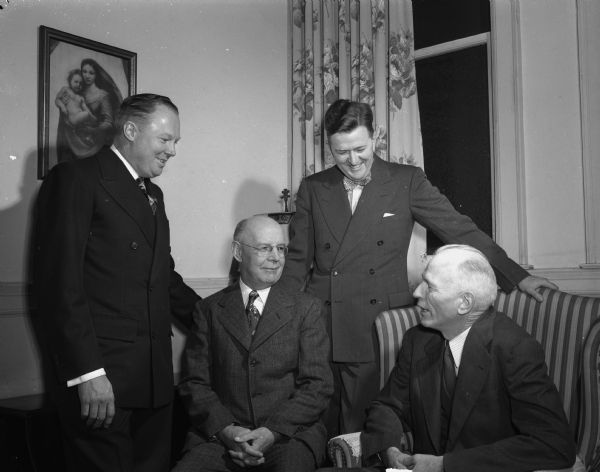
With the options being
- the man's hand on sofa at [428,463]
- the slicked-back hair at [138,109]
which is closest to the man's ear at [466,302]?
the man's hand on sofa at [428,463]

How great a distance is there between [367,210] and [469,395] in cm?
119

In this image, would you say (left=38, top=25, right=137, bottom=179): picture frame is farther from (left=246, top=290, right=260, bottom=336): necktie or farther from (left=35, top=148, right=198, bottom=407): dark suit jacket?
(left=246, top=290, right=260, bottom=336): necktie

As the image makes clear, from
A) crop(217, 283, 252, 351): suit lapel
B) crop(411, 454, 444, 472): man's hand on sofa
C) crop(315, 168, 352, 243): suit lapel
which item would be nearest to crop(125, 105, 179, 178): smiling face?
crop(217, 283, 252, 351): suit lapel

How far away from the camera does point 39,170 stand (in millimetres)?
3434

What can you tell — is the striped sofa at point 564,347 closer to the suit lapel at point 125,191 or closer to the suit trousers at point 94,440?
the suit trousers at point 94,440

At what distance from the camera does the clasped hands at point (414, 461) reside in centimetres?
201

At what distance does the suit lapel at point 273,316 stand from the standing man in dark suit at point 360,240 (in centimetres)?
29

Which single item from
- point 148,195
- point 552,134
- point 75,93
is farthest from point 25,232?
point 552,134

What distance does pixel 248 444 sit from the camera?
2.44 metres

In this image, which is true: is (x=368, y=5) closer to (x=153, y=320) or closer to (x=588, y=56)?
(x=588, y=56)

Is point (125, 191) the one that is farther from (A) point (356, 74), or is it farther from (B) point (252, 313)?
(A) point (356, 74)

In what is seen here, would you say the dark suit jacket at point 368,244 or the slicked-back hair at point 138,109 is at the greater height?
the slicked-back hair at point 138,109

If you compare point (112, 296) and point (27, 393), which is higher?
point (112, 296)

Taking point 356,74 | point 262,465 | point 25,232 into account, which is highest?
point 356,74
